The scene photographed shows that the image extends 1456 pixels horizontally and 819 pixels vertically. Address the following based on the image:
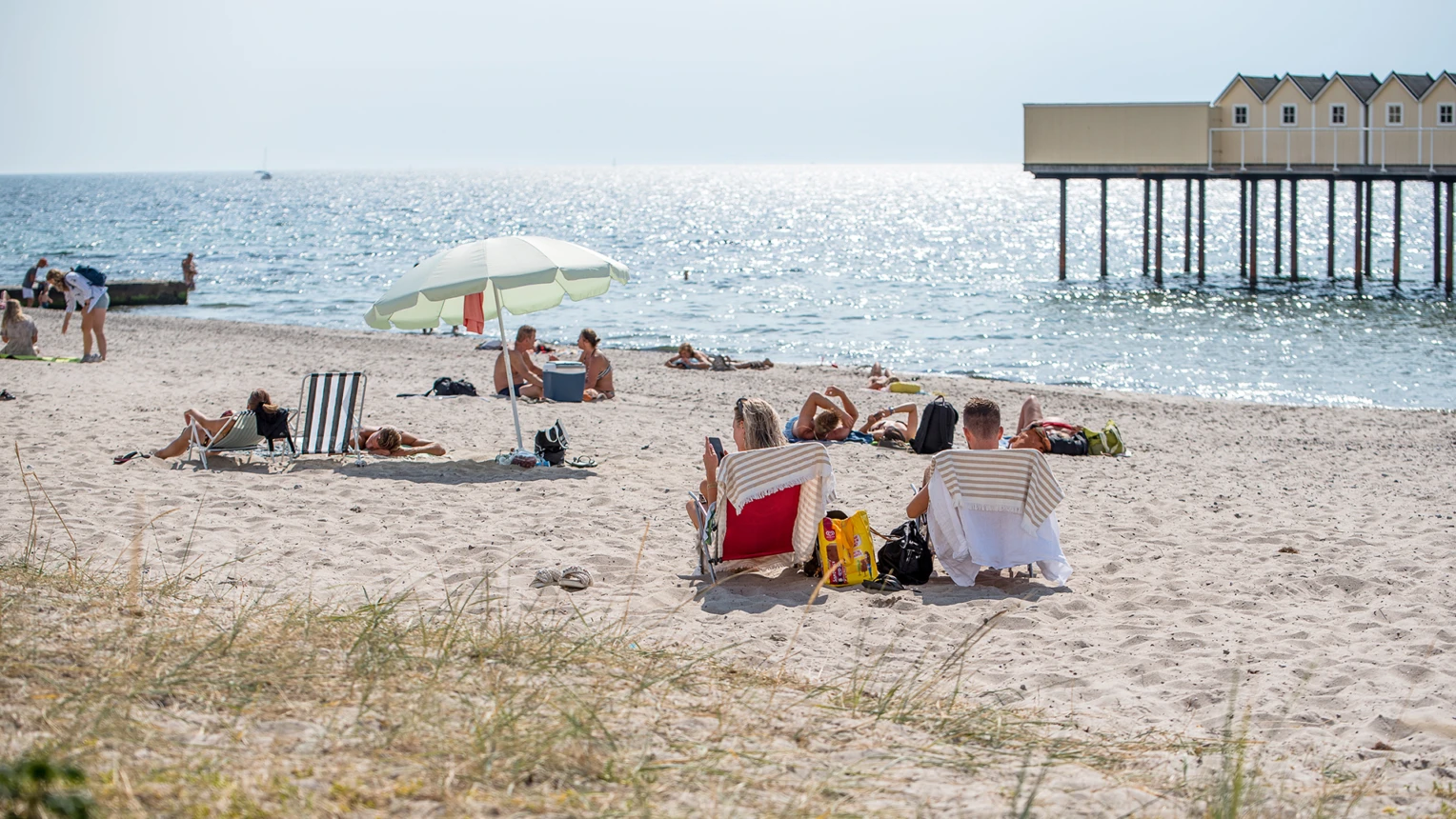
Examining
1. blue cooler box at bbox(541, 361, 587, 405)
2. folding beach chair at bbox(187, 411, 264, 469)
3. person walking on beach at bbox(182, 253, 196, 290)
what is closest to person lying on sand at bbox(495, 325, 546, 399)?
blue cooler box at bbox(541, 361, 587, 405)

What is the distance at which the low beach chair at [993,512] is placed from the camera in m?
5.69

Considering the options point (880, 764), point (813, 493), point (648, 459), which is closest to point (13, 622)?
point (880, 764)

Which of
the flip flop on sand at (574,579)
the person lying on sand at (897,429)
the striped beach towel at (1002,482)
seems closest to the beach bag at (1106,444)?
the person lying on sand at (897,429)

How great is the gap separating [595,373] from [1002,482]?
Answer: 24.4 ft

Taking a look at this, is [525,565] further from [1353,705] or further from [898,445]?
[898,445]

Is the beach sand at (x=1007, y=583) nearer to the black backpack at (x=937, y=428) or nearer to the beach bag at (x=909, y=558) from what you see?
the beach bag at (x=909, y=558)

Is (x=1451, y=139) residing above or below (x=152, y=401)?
above

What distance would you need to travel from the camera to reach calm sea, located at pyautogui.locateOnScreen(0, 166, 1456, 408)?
20.2 meters

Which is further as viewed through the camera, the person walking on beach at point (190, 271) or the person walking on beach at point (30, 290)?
the person walking on beach at point (190, 271)

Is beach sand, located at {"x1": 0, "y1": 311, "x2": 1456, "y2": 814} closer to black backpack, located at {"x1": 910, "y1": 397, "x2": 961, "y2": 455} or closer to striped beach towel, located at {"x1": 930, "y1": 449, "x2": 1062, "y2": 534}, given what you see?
black backpack, located at {"x1": 910, "y1": 397, "x2": 961, "y2": 455}

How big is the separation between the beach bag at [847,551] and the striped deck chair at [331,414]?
14.4ft

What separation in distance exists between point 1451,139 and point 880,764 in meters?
27.2

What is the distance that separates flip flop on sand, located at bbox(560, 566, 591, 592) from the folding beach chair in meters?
3.87

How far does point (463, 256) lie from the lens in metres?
8.09
